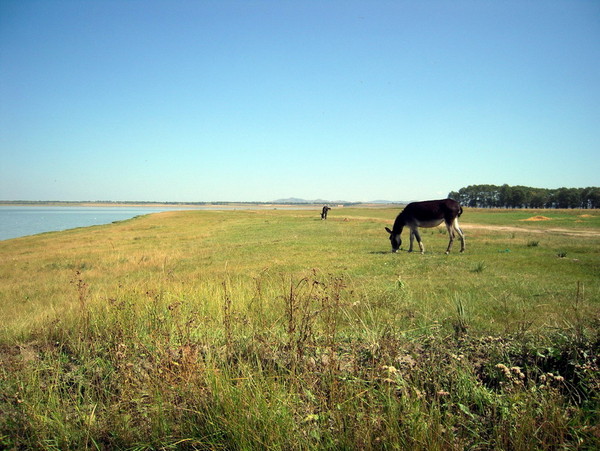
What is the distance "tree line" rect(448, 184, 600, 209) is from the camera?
12294 cm

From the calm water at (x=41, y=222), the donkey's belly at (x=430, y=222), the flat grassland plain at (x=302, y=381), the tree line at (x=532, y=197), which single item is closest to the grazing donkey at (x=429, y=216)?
the donkey's belly at (x=430, y=222)

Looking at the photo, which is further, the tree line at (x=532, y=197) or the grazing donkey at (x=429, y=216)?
the tree line at (x=532, y=197)

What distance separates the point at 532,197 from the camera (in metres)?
133

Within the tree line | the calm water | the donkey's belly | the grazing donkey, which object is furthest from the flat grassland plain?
Answer: the tree line

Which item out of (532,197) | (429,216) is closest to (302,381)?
(429,216)

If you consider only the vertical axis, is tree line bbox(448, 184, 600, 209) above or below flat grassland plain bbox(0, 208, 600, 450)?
above

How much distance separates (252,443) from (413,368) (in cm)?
198

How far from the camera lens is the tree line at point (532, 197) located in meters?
123

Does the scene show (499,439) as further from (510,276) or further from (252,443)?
(510,276)

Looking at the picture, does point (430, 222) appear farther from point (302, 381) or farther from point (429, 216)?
point (302, 381)

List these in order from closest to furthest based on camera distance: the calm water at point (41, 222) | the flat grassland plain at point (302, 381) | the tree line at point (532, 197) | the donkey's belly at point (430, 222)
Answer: the flat grassland plain at point (302, 381) → the donkey's belly at point (430, 222) → the calm water at point (41, 222) → the tree line at point (532, 197)

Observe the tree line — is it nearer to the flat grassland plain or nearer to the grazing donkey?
the grazing donkey

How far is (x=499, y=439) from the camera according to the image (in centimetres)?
272

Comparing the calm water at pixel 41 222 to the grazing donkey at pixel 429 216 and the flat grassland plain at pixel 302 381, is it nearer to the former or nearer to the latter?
the grazing donkey at pixel 429 216
